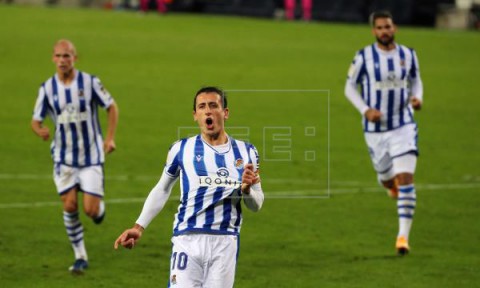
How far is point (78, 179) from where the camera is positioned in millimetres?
13781

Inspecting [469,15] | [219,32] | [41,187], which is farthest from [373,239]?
[469,15]

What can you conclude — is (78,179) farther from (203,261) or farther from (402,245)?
(203,261)

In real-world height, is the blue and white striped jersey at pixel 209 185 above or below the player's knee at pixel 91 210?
above

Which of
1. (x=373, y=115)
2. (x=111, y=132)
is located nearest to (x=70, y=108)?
(x=111, y=132)

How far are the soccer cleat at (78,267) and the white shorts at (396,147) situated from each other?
3851 mm

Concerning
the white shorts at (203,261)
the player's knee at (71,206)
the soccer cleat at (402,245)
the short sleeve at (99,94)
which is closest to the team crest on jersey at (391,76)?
the soccer cleat at (402,245)

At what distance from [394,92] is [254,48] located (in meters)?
25.5

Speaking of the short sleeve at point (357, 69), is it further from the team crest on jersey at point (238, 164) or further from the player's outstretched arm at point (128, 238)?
the player's outstretched arm at point (128, 238)

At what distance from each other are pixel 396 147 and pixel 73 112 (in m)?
3.89

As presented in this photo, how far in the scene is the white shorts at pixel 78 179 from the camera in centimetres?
1372

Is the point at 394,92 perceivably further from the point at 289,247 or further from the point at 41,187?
the point at 41,187

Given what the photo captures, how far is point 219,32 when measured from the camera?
44.8m

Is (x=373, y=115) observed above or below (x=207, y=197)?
above

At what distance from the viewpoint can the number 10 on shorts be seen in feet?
30.2
